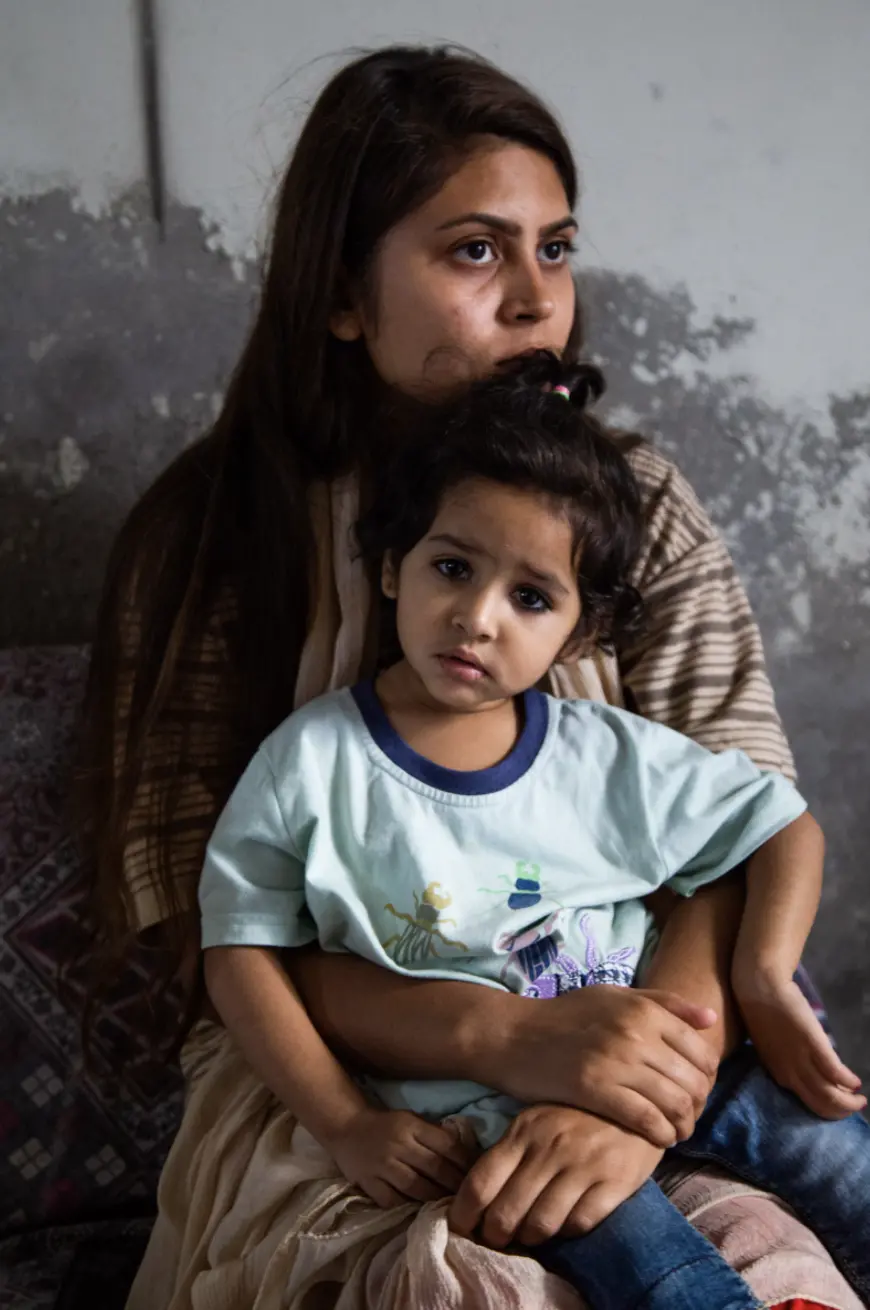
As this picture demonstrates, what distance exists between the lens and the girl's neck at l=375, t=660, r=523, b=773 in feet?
3.60

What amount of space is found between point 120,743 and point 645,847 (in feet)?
1.85

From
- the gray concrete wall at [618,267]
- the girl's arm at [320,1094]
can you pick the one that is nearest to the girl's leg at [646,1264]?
the girl's arm at [320,1094]

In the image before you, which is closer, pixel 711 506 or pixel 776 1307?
pixel 776 1307

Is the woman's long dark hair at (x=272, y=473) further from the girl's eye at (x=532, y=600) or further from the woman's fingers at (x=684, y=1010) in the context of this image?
the woman's fingers at (x=684, y=1010)

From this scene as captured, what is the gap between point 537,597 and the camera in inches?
42.0

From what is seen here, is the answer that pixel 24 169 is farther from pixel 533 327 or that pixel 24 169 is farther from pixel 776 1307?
pixel 776 1307

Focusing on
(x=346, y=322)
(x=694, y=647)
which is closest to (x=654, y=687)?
(x=694, y=647)

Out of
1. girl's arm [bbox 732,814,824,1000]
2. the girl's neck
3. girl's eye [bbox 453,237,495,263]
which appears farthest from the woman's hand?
girl's eye [bbox 453,237,495,263]

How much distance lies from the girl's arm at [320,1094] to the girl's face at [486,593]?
29 cm

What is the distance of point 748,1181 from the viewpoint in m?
1.03

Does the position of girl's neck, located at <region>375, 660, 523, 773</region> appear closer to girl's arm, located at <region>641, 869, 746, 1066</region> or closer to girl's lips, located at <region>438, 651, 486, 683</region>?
girl's lips, located at <region>438, 651, 486, 683</region>

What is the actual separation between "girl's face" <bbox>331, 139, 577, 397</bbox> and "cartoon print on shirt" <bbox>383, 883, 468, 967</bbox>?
504 mm

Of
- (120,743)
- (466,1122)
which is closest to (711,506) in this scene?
(120,743)

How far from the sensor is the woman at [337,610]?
1.03 m
